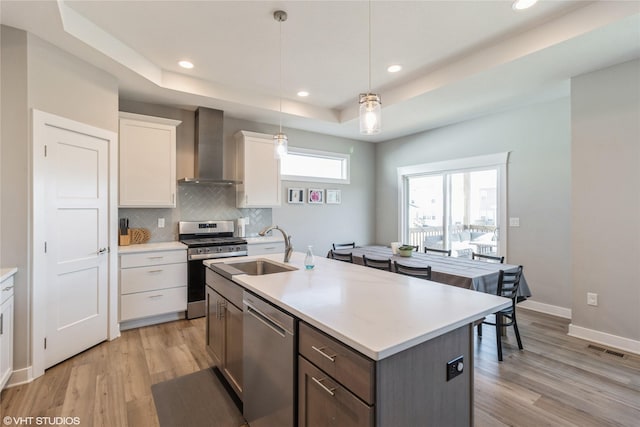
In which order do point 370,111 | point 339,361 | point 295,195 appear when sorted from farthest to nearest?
point 295,195
point 370,111
point 339,361

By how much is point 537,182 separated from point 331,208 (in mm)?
3216

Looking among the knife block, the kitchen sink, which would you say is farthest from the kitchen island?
the knife block

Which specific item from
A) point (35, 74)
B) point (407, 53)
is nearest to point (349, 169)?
point (407, 53)

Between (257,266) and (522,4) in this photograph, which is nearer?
(522,4)

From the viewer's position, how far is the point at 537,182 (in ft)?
13.5

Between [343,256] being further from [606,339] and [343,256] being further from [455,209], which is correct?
[606,339]

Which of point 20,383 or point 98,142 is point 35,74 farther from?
point 20,383

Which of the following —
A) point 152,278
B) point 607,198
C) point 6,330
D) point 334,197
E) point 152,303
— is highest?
point 334,197

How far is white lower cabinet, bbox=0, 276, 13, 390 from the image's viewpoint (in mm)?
2184

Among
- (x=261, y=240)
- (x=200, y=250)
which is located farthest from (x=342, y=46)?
(x=200, y=250)

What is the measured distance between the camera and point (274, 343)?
1.60m

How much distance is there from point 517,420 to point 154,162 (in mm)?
4249

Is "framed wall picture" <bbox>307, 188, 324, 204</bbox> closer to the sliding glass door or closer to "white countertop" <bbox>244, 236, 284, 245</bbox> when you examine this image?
"white countertop" <bbox>244, 236, 284, 245</bbox>

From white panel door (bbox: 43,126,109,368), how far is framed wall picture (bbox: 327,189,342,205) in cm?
354
